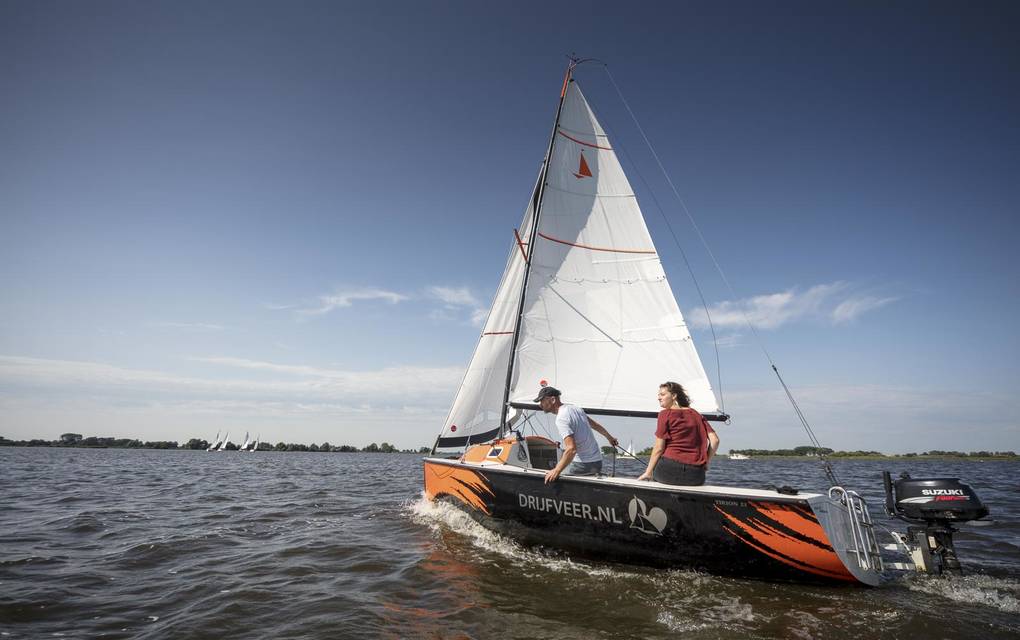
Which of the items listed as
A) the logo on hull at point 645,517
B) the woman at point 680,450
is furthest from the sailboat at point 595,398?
the woman at point 680,450

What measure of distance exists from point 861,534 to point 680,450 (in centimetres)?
206

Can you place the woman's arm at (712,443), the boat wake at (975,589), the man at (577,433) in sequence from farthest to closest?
the man at (577,433) → the woman's arm at (712,443) → the boat wake at (975,589)

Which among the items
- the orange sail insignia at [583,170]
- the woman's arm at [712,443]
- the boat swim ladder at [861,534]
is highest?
the orange sail insignia at [583,170]

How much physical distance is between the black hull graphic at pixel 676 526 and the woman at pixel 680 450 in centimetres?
35

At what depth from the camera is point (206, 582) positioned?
5254 mm

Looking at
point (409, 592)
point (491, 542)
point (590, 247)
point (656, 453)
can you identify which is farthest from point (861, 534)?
point (590, 247)

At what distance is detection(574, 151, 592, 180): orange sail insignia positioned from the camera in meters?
10.1

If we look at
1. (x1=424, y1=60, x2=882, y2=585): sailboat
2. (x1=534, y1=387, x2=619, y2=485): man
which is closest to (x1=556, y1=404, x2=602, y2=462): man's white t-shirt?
(x1=534, y1=387, x2=619, y2=485): man

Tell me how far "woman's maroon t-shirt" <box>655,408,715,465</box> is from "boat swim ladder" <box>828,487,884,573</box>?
1411 millimetres

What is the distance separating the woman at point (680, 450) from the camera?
18.5 feet

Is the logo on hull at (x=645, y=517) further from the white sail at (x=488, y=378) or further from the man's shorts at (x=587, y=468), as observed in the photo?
the white sail at (x=488, y=378)

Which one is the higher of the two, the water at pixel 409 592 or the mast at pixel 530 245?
the mast at pixel 530 245

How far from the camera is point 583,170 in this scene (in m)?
10.1

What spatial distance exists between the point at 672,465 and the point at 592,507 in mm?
1106
